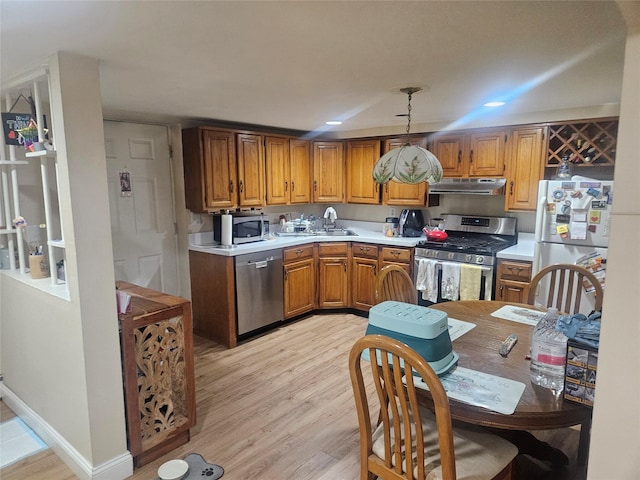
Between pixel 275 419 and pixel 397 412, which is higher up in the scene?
pixel 397 412

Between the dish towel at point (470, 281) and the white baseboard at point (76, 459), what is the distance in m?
2.94

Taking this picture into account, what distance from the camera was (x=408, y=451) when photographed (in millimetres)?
1477

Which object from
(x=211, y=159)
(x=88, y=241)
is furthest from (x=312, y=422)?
(x=211, y=159)

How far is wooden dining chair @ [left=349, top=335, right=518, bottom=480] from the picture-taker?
135 centimetres

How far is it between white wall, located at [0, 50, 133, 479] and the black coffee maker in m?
3.18

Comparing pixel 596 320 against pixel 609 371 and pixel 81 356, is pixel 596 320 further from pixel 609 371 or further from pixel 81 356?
pixel 81 356

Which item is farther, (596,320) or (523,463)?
(523,463)

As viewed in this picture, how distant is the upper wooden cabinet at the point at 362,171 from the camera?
4.62 meters

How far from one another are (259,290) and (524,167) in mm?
2756

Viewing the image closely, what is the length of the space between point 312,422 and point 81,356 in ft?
4.80

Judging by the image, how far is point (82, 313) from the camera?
1959 mm

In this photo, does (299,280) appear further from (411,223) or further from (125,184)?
(125,184)

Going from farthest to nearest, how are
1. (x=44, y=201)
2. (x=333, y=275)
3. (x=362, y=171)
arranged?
(x=362, y=171) → (x=333, y=275) → (x=44, y=201)

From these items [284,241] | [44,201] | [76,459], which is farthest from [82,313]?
[284,241]
